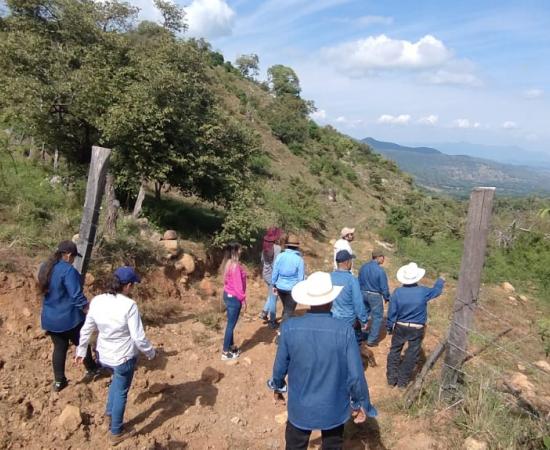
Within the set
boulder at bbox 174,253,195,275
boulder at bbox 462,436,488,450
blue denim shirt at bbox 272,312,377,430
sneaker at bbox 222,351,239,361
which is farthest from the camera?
boulder at bbox 174,253,195,275

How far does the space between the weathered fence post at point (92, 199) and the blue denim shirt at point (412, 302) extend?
153 inches

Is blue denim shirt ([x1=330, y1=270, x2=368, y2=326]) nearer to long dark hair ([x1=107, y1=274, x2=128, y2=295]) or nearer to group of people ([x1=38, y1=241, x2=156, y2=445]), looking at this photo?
group of people ([x1=38, y1=241, x2=156, y2=445])

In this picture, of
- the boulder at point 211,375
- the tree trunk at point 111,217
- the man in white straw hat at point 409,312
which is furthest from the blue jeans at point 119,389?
the tree trunk at point 111,217

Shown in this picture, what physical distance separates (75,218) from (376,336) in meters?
5.59

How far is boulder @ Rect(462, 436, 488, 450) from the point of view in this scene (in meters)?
3.81

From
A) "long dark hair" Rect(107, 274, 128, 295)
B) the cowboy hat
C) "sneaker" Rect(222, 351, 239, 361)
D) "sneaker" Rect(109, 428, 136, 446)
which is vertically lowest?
"sneaker" Rect(222, 351, 239, 361)

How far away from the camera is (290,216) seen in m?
14.7

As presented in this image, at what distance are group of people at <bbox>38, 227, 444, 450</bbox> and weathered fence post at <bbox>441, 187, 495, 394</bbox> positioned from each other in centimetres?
63

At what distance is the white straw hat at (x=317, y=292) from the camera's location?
2.99 m

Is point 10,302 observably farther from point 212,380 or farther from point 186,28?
point 186,28

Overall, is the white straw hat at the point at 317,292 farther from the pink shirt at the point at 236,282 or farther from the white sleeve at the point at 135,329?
the pink shirt at the point at 236,282

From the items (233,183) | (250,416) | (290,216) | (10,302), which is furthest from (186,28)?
(250,416)

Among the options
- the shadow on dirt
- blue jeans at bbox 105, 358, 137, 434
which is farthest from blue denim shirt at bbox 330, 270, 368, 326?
blue jeans at bbox 105, 358, 137, 434

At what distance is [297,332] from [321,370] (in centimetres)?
31
